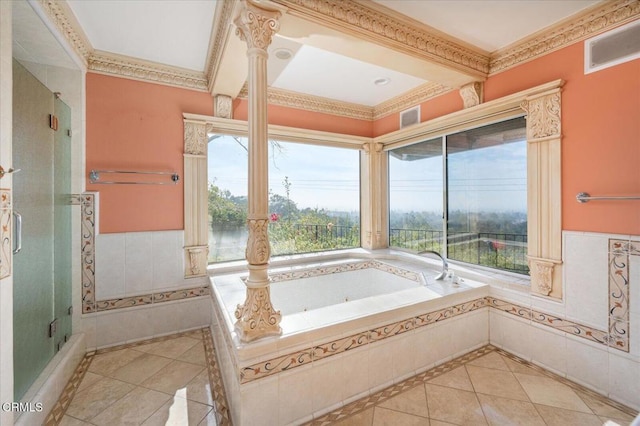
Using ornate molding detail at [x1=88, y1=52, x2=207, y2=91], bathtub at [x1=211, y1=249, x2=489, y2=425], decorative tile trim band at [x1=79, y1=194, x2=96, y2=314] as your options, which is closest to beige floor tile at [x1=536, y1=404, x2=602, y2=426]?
bathtub at [x1=211, y1=249, x2=489, y2=425]

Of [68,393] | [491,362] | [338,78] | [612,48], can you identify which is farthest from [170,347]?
[612,48]

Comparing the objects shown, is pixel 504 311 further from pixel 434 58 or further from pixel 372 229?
pixel 434 58

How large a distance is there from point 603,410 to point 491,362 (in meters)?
0.59

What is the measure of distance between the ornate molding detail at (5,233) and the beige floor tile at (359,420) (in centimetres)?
169

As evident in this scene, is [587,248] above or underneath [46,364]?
above

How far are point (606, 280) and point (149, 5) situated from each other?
10.8 ft

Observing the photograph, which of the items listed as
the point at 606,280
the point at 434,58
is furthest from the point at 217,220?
the point at 606,280

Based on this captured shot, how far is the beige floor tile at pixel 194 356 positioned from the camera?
6.78ft

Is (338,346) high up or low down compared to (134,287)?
down

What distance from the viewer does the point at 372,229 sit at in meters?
3.53

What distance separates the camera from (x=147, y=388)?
1.76 metres

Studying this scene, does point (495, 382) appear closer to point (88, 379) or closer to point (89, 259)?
point (88, 379)

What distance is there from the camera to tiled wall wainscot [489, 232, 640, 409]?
1602 mm

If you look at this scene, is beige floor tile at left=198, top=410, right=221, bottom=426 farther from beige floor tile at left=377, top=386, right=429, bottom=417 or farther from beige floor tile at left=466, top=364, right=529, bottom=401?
beige floor tile at left=466, top=364, right=529, bottom=401
